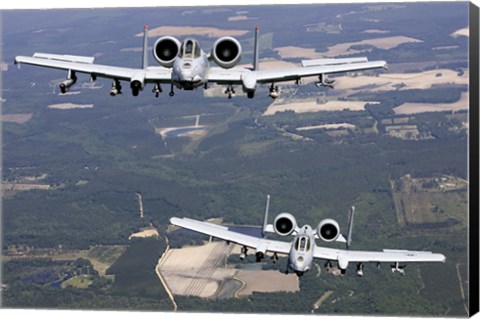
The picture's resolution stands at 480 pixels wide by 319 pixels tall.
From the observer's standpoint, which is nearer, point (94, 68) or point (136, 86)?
point (136, 86)

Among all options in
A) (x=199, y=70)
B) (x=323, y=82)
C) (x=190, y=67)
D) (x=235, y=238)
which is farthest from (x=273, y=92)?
(x=235, y=238)

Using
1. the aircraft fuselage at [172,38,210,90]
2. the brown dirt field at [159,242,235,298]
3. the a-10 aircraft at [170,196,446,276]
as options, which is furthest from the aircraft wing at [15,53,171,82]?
the brown dirt field at [159,242,235,298]

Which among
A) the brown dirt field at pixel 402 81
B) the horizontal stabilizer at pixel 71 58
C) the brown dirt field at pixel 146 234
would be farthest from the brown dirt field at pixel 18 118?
the horizontal stabilizer at pixel 71 58

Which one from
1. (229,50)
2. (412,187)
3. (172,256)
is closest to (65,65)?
(229,50)

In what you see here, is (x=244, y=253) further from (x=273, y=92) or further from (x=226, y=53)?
(x=226, y=53)

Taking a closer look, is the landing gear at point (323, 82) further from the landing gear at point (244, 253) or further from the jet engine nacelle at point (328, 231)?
the landing gear at point (244, 253)
